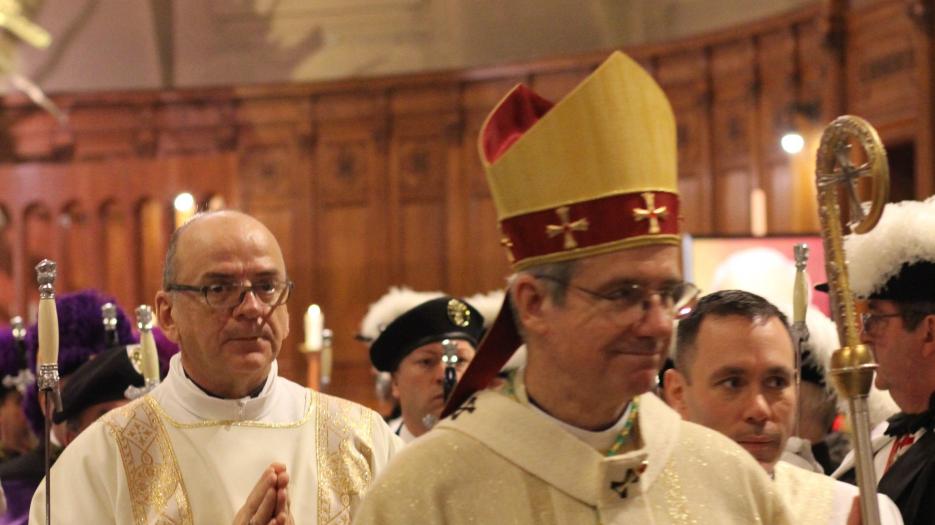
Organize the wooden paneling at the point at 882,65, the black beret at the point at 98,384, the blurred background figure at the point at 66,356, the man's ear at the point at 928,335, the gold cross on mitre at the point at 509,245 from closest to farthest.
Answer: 1. the gold cross on mitre at the point at 509,245
2. the man's ear at the point at 928,335
3. the black beret at the point at 98,384
4. the blurred background figure at the point at 66,356
5. the wooden paneling at the point at 882,65

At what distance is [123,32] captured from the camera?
13.8 meters

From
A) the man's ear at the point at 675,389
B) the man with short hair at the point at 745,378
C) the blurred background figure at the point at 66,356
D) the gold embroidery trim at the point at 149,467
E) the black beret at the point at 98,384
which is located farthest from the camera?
the blurred background figure at the point at 66,356

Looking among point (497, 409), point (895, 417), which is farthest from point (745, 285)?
point (497, 409)

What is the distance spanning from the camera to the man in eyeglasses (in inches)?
144

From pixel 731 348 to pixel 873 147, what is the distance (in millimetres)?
1012

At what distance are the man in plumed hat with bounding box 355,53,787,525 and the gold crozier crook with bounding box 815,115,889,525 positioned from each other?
207 mm

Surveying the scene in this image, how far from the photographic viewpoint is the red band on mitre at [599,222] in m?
2.53

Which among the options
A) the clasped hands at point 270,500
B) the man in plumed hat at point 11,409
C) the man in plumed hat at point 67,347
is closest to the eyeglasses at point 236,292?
the clasped hands at point 270,500

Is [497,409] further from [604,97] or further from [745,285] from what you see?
[745,285]

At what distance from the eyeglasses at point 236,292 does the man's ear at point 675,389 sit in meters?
1.03

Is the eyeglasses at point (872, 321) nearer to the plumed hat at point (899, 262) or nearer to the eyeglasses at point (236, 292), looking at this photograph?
the plumed hat at point (899, 262)

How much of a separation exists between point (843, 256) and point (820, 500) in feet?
2.53

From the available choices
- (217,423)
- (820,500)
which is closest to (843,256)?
(820,500)

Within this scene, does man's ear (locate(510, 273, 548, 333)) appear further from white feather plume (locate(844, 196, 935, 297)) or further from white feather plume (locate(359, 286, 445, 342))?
white feather plume (locate(359, 286, 445, 342))
